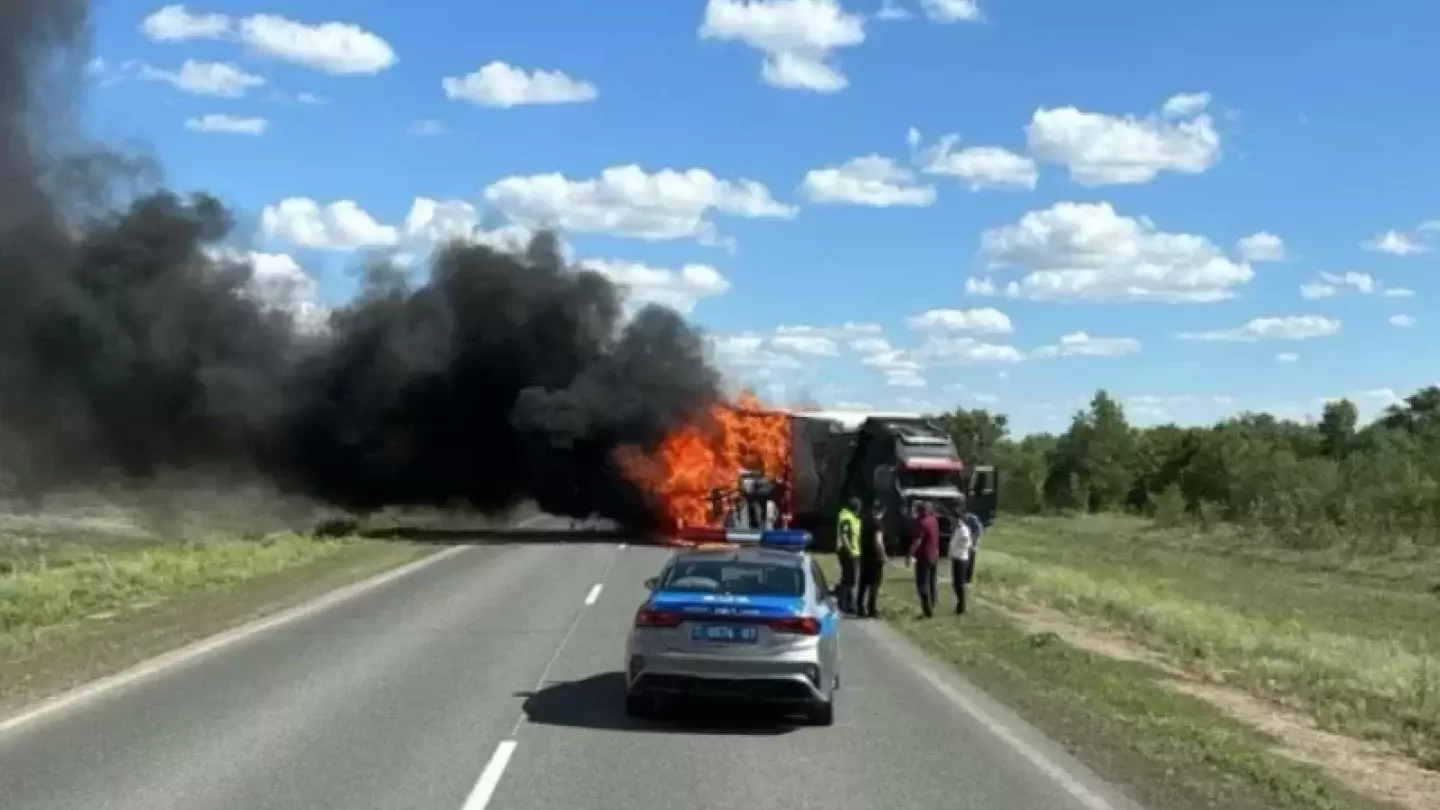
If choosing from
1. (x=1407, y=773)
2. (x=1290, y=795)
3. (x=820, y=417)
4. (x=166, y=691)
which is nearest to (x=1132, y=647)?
(x=1407, y=773)

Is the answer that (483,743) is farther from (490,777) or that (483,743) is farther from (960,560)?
(960,560)

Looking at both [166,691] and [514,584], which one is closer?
[166,691]

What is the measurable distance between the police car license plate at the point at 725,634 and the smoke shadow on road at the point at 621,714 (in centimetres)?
70

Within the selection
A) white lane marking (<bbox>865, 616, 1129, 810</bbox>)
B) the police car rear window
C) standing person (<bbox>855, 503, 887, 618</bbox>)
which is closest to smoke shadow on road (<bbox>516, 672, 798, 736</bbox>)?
the police car rear window

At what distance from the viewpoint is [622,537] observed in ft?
160

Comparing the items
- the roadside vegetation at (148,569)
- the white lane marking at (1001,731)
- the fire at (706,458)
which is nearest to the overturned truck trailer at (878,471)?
the fire at (706,458)

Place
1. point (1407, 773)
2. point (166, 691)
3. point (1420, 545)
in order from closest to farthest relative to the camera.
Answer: point (1407, 773)
point (166, 691)
point (1420, 545)

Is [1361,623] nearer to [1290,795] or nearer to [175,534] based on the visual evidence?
[1290,795]

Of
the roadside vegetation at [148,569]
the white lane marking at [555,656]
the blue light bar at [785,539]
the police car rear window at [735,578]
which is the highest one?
the blue light bar at [785,539]

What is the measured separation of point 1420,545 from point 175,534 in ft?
131

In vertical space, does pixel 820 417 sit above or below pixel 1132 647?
above

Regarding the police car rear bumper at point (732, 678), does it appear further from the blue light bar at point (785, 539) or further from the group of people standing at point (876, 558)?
the group of people standing at point (876, 558)

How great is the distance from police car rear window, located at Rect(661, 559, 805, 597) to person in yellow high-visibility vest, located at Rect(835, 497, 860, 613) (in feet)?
35.1

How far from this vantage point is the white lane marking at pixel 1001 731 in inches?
372
